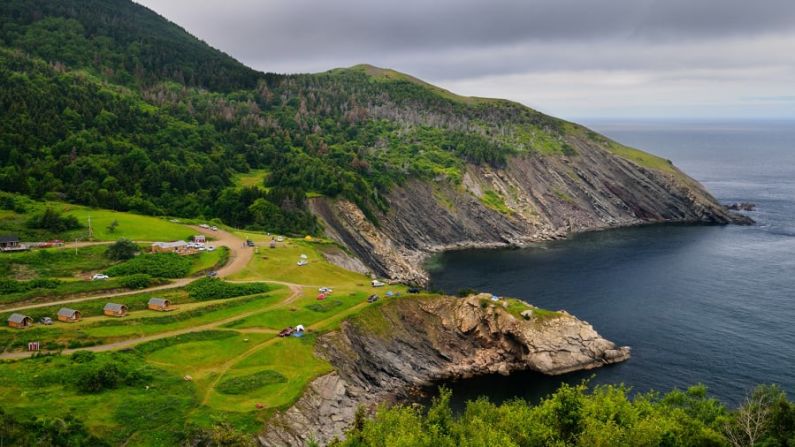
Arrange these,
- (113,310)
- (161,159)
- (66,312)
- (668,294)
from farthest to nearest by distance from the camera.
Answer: (161,159), (668,294), (113,310), (66,312)

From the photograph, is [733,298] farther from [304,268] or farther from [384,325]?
[304,268]

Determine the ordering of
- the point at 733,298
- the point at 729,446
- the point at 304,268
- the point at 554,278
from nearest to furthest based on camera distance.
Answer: the point at 729,446, the point at 304,268, the point at 733,298, the point at 554,278

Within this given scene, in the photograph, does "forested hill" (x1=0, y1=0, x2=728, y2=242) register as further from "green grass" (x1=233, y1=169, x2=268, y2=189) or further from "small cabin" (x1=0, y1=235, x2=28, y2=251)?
"small cabin" (x1=0, y1=235, x2=28, y2=251)

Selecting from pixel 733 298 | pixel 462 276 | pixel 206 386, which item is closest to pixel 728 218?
pixel 733 298

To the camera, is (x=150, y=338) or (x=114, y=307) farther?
(x=114, y=307)

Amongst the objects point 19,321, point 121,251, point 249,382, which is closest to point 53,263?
point 121,251

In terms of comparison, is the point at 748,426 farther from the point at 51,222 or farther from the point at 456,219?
the point at 456,219
